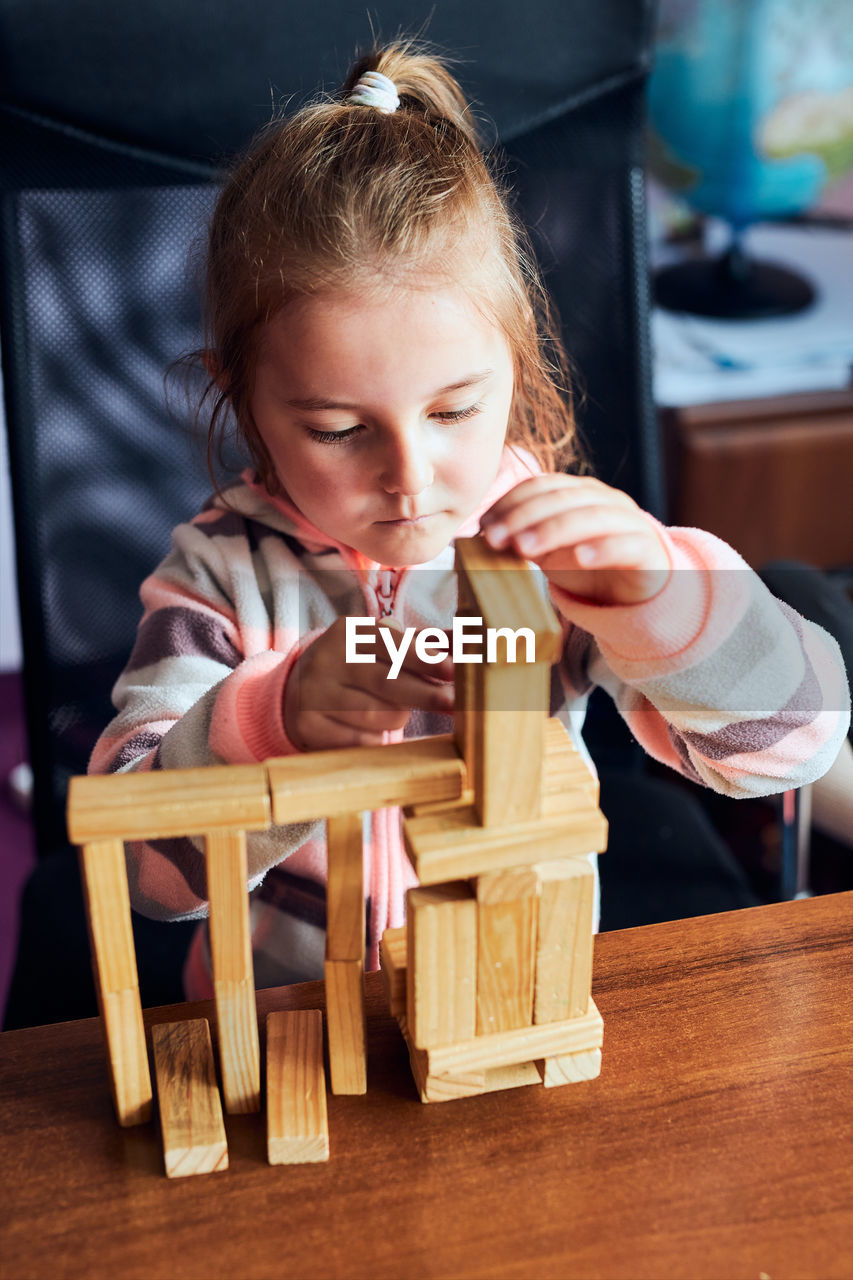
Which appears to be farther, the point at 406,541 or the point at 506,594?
the point at 406,541

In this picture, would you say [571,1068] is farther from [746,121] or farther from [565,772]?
[746,121]

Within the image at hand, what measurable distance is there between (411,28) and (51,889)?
76 centimetres

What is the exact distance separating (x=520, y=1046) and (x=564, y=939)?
55mm

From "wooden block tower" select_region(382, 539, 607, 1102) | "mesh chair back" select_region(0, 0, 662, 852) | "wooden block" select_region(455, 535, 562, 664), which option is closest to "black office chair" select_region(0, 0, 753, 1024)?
"mesh chair back" select_region(0, 0, 662, 852)

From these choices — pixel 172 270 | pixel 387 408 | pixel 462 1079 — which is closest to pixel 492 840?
pixel 462 1079

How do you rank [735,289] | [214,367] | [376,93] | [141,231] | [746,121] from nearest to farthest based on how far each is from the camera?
[376,93] < [214,367] < [141,231] < [746,121] < [735,289]

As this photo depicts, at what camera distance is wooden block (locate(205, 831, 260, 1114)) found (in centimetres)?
46

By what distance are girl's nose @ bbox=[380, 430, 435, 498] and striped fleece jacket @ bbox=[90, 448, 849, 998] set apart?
0.10 metres

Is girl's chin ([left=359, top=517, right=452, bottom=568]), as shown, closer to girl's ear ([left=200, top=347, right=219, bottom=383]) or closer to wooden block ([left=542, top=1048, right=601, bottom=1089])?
girl's ear ([left=200, top=347, right=219, bottom=383])

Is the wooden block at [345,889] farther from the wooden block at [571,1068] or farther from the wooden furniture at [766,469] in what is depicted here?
the wooden furniture at [766,469]

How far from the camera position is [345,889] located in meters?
0.48

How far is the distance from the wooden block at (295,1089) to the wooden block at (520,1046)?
0.18 feet

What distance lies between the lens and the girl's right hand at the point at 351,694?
1.62 ft

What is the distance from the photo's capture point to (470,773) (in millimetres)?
461
